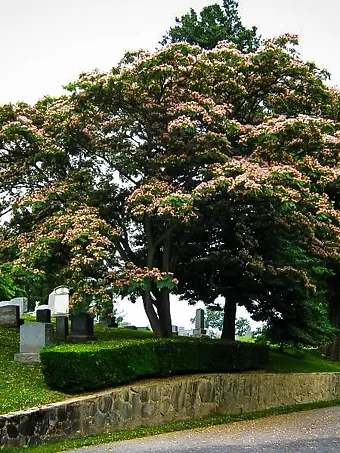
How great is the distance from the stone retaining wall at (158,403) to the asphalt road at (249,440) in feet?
3.18

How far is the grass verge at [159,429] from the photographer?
11695mm

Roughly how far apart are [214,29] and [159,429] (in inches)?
780

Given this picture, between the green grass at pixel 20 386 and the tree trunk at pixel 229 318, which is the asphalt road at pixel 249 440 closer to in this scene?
the green grass at pixel 20 386

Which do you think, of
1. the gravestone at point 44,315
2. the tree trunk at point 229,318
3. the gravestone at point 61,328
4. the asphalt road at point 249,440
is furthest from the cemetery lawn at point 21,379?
the tree trunk at point 229,318

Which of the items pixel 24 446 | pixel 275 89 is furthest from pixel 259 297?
pixel 24 446

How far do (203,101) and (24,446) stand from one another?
8.45 metres

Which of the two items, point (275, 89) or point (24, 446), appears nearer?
point (24, 446)

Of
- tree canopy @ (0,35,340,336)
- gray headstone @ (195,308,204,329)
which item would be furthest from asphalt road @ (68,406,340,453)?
gray headstone @ (195,308,204,329)

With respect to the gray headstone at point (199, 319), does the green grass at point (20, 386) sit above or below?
below

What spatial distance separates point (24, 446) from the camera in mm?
11680

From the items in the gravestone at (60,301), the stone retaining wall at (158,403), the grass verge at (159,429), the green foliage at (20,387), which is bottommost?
the grass verge at (159,429)

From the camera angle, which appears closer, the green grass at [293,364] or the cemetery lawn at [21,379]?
the cemetery lawn at [21,379]

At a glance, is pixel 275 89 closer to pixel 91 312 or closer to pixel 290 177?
pixel 290 177

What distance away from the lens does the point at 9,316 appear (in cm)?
2031
